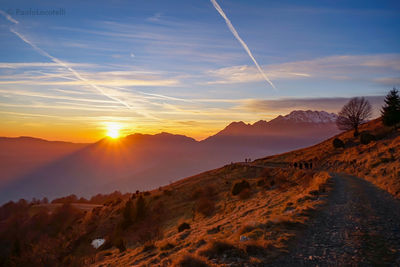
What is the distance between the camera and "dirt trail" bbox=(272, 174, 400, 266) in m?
7.50

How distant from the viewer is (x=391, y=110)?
52188 mm

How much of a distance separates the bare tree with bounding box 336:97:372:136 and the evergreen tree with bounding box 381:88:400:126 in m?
4.94

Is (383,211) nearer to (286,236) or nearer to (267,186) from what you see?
(286,236)

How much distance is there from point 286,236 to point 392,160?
75.2 feet

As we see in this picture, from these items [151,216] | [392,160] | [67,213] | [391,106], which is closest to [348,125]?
[391,106]

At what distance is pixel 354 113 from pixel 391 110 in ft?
29.8

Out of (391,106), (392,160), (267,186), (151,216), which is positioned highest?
(391,106)

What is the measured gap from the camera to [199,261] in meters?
8.00

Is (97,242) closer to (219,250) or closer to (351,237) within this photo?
(219,250)

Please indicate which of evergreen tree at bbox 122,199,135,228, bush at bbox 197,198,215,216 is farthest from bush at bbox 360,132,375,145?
evergreen tree at bbox 122,199,135,228

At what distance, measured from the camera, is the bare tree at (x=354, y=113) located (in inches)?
2352

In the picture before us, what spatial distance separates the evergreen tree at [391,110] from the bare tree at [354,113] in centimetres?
494

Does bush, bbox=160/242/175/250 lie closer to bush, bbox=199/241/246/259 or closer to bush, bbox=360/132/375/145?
bush, bbox=199/241/246/259

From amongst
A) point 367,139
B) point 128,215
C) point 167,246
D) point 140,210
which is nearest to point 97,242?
point 128,215
